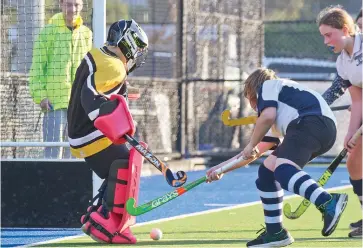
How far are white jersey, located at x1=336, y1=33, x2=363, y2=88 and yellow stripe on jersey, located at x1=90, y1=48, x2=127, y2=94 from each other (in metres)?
1.48

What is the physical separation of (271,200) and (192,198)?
3.61 metres

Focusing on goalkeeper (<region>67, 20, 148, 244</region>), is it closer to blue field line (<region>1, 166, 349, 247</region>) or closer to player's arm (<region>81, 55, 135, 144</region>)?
player's arm (<region>81, 55, 135, 144</region>)

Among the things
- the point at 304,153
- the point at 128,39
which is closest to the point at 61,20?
the point at 128,39

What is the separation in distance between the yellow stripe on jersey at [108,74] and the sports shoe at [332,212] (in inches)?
65.1

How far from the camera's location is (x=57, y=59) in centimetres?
809

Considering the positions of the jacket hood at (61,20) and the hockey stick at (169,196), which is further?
the jacket hood at (61,20)

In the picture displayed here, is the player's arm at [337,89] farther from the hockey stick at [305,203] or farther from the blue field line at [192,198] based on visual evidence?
the blue field line at [192,198]

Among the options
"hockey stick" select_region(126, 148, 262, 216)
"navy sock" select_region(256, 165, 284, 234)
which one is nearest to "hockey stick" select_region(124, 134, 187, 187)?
"hockey stick" select_region(126, 148, 262, 216)

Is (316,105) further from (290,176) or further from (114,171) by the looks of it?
(114,171)

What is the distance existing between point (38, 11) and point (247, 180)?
469 centimetres

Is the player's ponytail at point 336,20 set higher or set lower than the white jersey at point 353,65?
higher

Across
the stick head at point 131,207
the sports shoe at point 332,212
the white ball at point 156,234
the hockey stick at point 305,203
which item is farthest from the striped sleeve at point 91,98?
the sports shoe at point 332,212

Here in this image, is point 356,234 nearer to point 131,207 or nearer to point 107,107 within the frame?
point 131,207

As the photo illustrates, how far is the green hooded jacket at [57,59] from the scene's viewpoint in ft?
26.2
